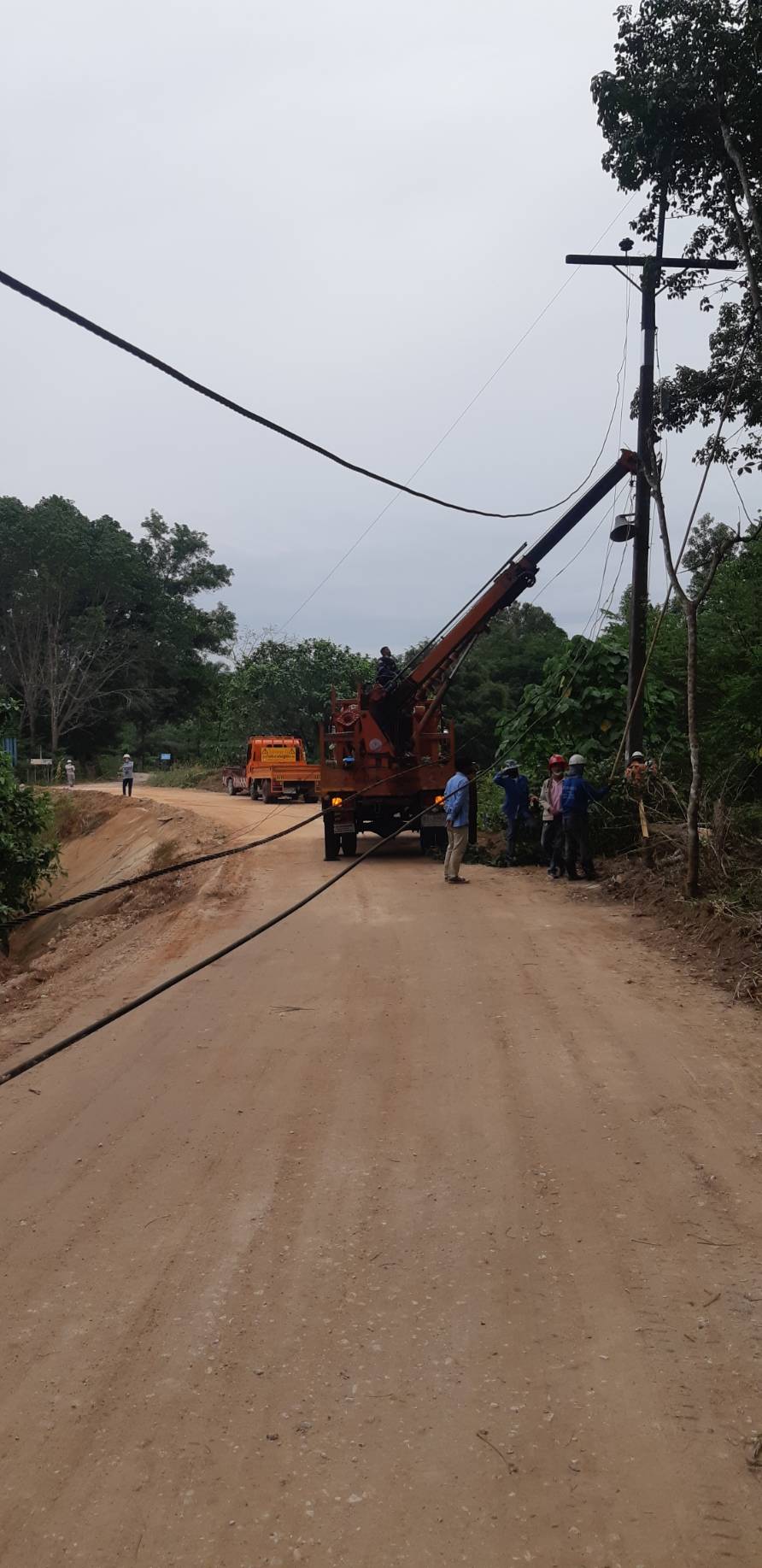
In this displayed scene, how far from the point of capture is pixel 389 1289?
15.3ft

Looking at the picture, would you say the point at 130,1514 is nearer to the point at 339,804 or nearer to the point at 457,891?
the point at 457,891

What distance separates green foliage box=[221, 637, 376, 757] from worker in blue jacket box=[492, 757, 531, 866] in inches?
1042

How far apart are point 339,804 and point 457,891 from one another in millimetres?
2698

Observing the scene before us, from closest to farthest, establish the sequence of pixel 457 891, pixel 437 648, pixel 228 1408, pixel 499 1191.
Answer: pixel 228 1408
pixel 499 1191
pixel 457 891
pixel 437 648

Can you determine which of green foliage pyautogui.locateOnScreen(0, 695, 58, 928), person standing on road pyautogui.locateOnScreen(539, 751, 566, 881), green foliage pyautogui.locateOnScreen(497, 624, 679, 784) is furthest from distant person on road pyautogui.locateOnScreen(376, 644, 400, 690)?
green foliage pyautogui.locateOnScreen(0, 695, 58, 928)

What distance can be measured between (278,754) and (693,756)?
2364 centimetres

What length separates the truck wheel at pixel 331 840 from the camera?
1736 cm

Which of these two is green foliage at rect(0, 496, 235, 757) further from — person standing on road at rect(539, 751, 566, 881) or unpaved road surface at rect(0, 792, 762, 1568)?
unpaved road surface at rect(0, 792, 762, 1568)

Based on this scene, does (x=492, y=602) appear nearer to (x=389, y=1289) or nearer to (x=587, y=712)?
(x=587, y=712)

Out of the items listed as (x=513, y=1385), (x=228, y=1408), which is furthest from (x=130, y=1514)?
(x=513, y=1385)

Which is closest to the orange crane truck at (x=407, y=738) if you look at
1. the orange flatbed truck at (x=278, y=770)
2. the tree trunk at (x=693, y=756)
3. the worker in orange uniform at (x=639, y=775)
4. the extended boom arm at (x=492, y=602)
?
the extended boom arm at (x=492, y=602)

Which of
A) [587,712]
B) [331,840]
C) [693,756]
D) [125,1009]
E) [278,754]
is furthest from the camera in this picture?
[278,754]

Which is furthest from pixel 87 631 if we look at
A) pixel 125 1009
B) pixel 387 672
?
pixel 125 1009

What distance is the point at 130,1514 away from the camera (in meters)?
3.38
